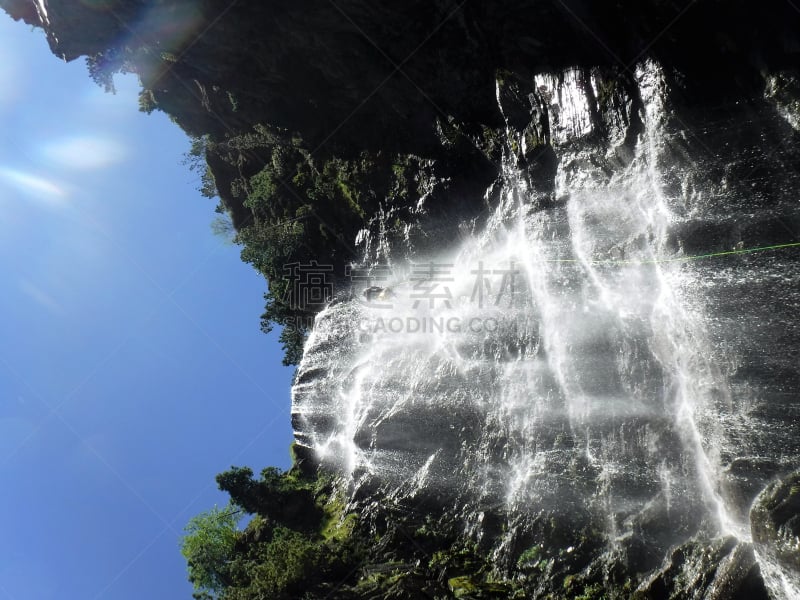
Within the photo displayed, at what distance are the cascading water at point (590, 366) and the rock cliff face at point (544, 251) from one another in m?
0.05

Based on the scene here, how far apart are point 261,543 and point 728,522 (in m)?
12.2

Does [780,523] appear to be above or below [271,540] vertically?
below

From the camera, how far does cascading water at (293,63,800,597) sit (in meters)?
9.14

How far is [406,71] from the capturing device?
16.9m

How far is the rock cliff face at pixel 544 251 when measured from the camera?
9148 millimetres

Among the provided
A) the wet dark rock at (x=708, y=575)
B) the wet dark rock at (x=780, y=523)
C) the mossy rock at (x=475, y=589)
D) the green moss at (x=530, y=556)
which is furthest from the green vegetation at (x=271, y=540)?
the wet dark rock at (x=780, y=523)

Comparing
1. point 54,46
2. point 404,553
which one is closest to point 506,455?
point 404,553

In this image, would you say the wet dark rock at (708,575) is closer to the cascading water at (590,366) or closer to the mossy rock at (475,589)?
the cascading water at (590,366)

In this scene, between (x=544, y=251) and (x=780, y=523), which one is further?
(x=544, y=251)

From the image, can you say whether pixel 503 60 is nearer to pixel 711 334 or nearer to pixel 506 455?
pixel 711 334

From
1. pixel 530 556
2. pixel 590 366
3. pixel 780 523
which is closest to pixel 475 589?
pixel 530 556

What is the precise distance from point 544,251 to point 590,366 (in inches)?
147

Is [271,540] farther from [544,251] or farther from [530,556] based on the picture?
[544,251]

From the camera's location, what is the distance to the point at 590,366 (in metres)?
11.9
